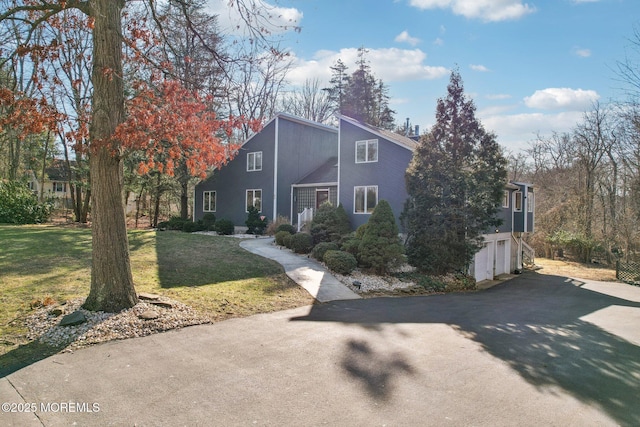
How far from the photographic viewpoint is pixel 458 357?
5480 mm

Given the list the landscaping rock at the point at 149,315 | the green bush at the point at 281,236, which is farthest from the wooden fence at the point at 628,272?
the landscaping rock at the point at 149,315

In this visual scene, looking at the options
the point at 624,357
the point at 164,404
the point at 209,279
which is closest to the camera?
the point at 164,404

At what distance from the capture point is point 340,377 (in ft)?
15.0

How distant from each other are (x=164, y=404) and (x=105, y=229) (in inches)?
146

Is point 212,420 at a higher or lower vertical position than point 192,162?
lower

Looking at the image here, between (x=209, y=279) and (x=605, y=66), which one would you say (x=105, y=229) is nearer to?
(x=209, y=279)

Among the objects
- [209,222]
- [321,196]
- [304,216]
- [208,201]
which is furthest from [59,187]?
[321,196]

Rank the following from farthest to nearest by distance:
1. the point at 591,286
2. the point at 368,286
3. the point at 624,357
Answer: the point at 591,286 < the point at 368,286 < the point at 624,357

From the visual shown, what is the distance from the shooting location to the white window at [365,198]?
18.3 meters

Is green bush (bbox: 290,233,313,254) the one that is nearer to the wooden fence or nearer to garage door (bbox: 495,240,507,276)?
garage door (bbox: 495,240,507,276)

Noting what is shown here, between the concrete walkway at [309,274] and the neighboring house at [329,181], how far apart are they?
5238mm

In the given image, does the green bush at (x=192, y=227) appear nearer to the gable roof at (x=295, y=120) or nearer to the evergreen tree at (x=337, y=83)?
the gable roof at (x=295, y=120)

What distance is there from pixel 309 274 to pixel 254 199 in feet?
39.9

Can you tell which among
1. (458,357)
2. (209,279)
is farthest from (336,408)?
(209,279)
